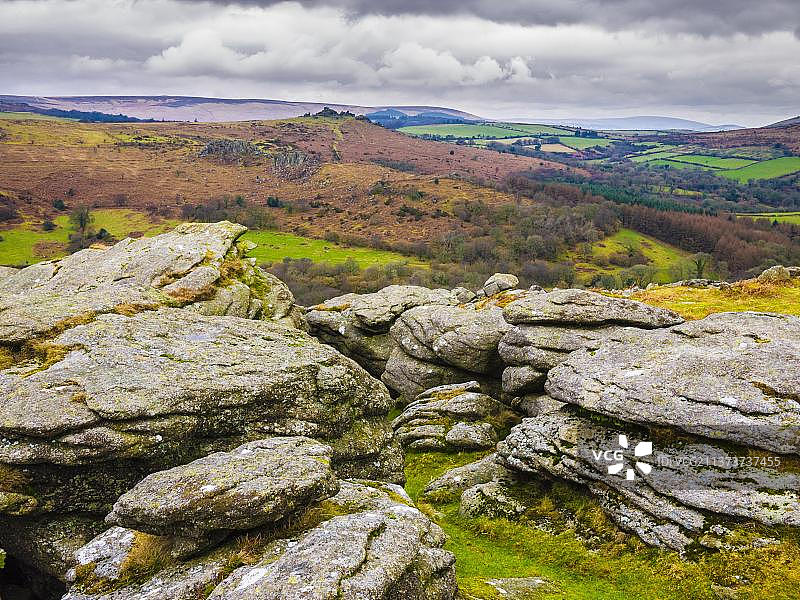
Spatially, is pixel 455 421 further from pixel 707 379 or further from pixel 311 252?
pixel 311 252

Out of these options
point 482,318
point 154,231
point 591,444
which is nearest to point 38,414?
point 591,444

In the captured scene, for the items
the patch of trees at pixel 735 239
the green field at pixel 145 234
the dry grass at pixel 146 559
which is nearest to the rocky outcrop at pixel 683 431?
the dry grass at pixel 146 559

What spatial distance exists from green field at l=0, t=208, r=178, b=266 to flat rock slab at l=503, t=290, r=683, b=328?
139 metres

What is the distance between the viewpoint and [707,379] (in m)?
18.7

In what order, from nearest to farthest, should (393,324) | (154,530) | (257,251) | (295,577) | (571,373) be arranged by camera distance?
(295,577) → (154,530) → (571,373) → (393,324) → (257,251)

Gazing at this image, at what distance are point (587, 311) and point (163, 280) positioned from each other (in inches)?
1017

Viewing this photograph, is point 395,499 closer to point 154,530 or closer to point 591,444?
point 154,530

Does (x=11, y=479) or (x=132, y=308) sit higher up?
(x=132, y=308)

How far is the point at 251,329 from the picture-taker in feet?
69.8

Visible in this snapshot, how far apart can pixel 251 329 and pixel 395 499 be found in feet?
31.2

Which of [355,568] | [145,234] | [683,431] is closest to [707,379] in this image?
[683,431]

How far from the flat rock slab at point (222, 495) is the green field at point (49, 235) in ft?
472

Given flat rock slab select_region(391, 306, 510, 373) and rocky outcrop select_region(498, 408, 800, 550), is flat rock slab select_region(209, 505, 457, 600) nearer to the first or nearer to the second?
rocky outcrop select_region(498, 408, 800, 550)

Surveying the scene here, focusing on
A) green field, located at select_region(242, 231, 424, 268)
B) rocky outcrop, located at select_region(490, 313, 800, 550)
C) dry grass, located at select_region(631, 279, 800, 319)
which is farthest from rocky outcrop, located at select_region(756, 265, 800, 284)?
green field, located at select_region(242, 231, 424, 268)
